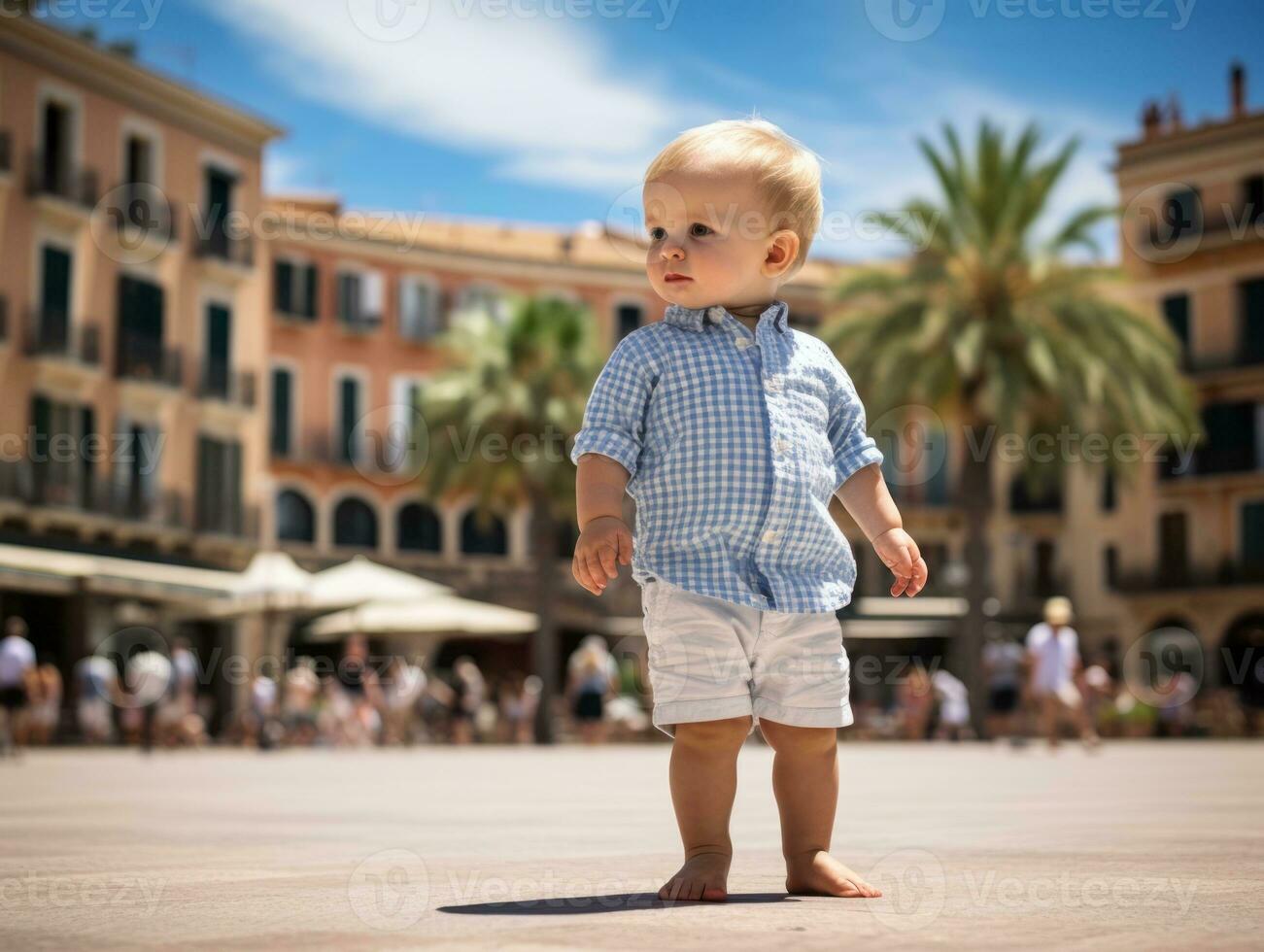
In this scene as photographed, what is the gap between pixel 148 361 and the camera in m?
38.3

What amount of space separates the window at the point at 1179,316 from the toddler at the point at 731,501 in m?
46.7

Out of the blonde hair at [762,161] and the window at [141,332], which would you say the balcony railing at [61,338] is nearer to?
the window at [141,332]

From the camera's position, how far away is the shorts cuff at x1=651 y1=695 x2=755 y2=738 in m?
3.57

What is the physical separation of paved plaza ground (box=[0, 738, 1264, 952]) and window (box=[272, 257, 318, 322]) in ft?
130

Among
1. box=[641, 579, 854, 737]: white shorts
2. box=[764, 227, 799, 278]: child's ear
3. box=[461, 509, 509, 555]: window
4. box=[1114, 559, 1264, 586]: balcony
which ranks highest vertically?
box=[461, 509, 509, 555]: window

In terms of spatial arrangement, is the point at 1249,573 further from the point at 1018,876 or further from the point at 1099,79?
the point at 1018,876

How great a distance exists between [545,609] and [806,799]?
3024 centimetres

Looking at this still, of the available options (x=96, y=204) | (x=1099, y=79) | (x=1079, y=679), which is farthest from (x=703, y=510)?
(x=96, y=204)

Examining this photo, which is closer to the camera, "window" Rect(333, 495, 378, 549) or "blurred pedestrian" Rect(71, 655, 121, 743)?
"blurred pedestrian" Rect(71, 655, 121, 743)

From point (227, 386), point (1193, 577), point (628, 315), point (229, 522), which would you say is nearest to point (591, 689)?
point (229, 522)

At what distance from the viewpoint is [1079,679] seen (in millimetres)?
22719

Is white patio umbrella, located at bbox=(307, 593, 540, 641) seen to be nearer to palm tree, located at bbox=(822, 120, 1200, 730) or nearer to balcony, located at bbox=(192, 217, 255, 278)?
palm tree, located at bbox=(822, 120, 1200, 730)

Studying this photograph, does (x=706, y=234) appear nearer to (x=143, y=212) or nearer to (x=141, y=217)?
(x=141, y=217)

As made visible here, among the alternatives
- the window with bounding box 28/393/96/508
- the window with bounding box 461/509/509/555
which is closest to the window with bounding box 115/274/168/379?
the window with bounding box 28/393/96/508
